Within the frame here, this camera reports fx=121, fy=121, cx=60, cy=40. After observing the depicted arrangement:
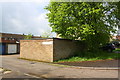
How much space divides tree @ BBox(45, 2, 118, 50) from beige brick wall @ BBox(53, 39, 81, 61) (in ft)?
4.36

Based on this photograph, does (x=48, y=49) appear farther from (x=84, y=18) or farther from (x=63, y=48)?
(x=84, y=18)

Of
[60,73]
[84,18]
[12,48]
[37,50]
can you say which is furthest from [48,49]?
[12,48]

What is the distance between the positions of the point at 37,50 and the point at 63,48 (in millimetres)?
3348

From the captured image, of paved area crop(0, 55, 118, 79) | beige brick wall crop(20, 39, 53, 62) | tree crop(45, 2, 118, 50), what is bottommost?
paved area crop(0, 55, 118, 79)

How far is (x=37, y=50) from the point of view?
50.5 feet

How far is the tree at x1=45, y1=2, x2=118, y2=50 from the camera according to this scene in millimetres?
12812

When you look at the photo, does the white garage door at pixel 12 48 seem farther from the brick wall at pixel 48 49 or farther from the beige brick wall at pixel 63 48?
the beige brick wall at pixel 63 48

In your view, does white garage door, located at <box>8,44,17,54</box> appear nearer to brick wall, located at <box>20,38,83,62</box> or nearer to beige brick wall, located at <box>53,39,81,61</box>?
brick wall, located at <box>20,38,83,62</box>

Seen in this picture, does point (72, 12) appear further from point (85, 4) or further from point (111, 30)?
point (111, 30)

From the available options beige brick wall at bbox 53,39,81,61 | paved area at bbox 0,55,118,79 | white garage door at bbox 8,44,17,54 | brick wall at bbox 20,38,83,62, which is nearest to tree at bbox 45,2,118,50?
beige brick wall at bbox 53,39,81,61

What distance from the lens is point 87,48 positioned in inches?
690

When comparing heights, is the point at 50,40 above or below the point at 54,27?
below

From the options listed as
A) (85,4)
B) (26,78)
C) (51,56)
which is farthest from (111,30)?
(26,78)

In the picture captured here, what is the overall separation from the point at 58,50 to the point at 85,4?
19.6 ft
